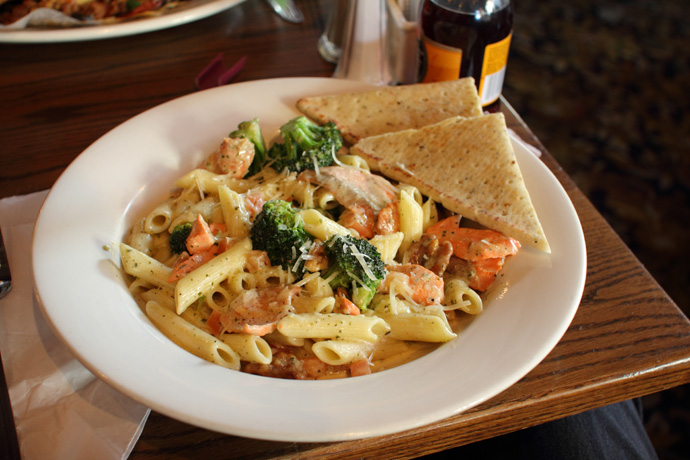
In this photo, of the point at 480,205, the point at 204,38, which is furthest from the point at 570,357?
the point at 204,38

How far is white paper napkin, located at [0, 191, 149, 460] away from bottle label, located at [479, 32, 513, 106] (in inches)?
74.5

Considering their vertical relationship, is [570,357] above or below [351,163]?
below

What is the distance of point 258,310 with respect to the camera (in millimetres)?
1646

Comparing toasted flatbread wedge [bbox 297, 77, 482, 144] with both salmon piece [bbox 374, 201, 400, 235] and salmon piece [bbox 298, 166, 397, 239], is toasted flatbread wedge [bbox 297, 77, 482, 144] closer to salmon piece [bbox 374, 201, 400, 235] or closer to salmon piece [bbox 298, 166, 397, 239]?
salmon piece [bbox 298, 166, 397, 239]

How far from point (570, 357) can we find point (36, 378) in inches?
59.4

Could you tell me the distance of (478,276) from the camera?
1.80m

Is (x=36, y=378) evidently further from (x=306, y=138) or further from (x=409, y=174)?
(x=409, y=174)

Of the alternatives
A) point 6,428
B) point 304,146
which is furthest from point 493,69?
point 6,428

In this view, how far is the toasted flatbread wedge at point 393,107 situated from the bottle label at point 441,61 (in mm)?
122

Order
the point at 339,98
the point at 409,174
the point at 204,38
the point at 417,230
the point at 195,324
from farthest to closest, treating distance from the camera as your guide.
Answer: the point at 204,38
the point at 339,98
the point at 409,174
the point at 417,230
the point at 195,324

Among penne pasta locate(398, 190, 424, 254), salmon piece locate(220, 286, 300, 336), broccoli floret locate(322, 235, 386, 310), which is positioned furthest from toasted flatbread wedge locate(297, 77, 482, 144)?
salmon piece locate(220, 286, 300, 336)

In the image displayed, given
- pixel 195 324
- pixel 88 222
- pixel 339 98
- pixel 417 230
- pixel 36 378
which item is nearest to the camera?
pixel 36 378

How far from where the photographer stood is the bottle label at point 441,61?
242 cm

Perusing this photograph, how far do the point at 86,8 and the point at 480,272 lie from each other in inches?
105
